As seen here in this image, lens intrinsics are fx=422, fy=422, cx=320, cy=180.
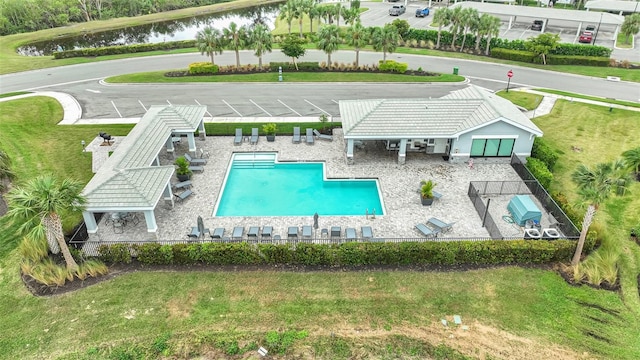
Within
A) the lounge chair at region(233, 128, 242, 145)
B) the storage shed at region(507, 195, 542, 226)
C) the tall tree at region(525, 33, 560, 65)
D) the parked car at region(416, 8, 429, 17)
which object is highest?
the parked car at region(416, 8, 429, 17)

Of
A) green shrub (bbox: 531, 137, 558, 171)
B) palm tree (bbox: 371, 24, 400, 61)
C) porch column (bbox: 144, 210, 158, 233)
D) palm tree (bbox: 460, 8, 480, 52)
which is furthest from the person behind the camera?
palm tree (bbox: 460, 8, 480, 52)

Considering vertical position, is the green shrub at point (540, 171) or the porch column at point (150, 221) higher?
the green shrub at point (540, 171)

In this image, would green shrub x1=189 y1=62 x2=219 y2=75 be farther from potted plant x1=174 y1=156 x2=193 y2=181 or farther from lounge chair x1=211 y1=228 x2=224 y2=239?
lounge chair x1=211 y1=228 x2=224 y2=239

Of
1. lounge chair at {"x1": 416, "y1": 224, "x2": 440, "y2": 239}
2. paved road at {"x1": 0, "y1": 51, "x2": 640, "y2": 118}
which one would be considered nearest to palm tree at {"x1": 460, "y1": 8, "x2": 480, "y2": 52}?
paved road at {"x1": 0, "y1": 51, "x2": 640, "y2": 118}

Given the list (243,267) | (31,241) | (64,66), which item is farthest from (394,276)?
(64,66)

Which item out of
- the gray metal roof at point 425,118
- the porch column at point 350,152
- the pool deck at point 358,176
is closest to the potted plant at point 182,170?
the pool deck at point 358,176

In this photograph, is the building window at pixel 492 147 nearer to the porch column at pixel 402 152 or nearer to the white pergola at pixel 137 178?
the porch column at pixel 402 152
